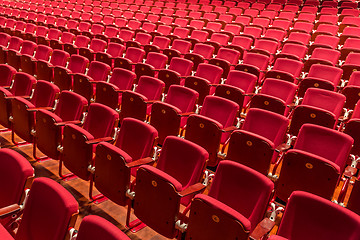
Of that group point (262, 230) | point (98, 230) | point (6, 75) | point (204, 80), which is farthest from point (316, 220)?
point (6, 75)

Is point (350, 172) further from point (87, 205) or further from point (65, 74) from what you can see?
point (65, 74)

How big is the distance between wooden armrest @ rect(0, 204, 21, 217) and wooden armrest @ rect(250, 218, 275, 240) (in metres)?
0.38

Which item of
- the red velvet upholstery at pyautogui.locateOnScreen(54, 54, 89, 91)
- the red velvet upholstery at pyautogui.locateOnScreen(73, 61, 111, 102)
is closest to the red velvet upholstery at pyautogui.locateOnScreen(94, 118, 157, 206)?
the red velvet upholstery at pyautogui.locateOnScreen(73, 61, 111, 102)

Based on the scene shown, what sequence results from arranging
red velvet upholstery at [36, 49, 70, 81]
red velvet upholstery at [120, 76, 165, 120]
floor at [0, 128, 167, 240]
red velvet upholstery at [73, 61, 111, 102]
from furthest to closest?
red velvet upholstery at [36, 49, 70, 81] < red velvet upholstery at [73, 61, 111, 102] < red velvet upholstery at [120, 76, 165, 120] < floor at [0, 128, 167, 240]

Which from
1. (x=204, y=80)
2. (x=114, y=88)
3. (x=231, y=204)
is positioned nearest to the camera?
(x=231, y=204)

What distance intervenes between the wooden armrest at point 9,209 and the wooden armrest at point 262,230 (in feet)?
1.24

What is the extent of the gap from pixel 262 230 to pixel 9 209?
1.33 feet

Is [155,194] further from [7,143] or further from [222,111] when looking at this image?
[7,143]

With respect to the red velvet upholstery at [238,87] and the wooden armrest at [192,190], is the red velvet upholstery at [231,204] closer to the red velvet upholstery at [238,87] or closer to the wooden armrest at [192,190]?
the wooden armrest at [192,190]

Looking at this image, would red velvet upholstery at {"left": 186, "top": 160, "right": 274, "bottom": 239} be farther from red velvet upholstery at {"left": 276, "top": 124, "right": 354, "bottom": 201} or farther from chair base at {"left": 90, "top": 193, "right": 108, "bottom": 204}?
chair base at {"left": 90, "top": 193, "right": 108, "bottom": 204}

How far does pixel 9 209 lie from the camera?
519 mm

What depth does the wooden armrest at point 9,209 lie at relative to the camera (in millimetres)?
510

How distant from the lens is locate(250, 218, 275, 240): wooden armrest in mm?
502

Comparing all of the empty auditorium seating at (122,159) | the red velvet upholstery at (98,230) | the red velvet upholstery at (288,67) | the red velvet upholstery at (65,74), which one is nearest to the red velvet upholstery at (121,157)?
the empty auditorium seating at (122,159)
